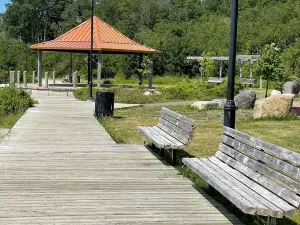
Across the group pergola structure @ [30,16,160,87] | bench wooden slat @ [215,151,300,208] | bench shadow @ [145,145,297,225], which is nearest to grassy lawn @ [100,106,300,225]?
bench shadow @ [145,145,297,225]

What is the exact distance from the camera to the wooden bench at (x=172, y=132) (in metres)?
7.19

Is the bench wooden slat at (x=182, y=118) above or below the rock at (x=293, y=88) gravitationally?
above

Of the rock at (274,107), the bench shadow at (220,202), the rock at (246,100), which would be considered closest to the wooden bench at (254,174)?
the bench shadow at (220,202)

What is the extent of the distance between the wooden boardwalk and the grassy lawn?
0.45 m

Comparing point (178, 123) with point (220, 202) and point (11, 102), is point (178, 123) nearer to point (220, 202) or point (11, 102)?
point (220, 202)

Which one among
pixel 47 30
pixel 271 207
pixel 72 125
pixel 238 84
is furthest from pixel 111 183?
pixel 47 30

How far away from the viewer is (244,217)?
492 centimetres

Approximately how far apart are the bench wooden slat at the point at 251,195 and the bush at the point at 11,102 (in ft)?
38.6

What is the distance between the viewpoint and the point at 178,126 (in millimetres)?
7863

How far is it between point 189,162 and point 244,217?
129cm

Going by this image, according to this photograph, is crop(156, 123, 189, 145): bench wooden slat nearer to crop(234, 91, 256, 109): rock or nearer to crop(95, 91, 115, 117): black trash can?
crop(95, 91, 115, 117): black trash can

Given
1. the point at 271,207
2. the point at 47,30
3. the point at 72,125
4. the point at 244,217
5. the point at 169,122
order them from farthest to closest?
the point at 47,30 → the point at 72,125 → the point at 169,122 → the point at 244,217 → the point at 271,207

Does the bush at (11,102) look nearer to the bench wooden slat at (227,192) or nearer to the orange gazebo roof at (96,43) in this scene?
the bench wooden slat at (227,192)

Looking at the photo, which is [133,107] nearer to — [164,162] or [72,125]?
[72,125]
